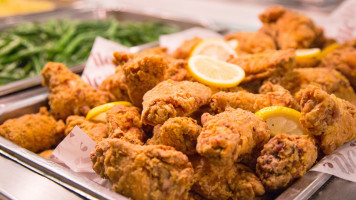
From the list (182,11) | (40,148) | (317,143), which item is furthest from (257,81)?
(182,11)

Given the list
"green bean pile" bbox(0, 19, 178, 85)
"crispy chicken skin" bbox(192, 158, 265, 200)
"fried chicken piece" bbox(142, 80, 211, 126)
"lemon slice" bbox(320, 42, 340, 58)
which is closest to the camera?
"crispy chicken skin" bbox(192, 158, 265, 200)

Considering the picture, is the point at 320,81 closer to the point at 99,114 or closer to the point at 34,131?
the point at 99,114

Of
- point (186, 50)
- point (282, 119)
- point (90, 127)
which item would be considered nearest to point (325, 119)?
point (282, 119)

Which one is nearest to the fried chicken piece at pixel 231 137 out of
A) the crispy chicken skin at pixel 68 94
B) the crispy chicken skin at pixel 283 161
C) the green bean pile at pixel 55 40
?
the crispy chicken skin at pixel 283 161

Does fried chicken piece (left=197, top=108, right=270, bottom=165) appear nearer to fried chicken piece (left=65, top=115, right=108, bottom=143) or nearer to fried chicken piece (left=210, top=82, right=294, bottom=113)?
fried chicken piece (left=210, top=82, right=294, bottom=113)

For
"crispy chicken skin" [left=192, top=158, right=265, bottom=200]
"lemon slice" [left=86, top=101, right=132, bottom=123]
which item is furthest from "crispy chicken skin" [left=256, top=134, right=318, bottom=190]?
"lemon slice" [left=86, top=101, right=132, bottom=123]

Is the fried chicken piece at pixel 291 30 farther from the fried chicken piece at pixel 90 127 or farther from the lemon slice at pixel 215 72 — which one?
the fried chicken piece at pixel 90 127
